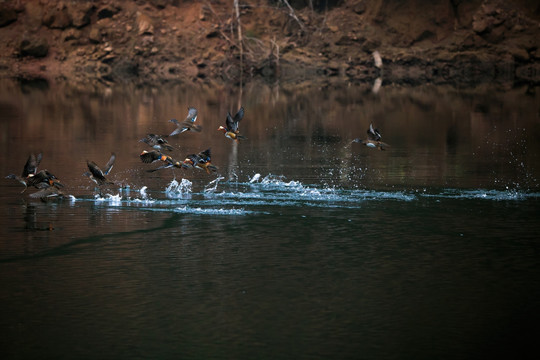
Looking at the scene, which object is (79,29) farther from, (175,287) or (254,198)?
(175,287)

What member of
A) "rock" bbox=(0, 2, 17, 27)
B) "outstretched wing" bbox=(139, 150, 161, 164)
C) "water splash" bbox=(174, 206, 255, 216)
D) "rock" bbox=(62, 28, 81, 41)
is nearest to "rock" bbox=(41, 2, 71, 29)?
"rock" bbox=(62, 28, 81, 41)

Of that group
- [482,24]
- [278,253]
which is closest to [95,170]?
[278,253]

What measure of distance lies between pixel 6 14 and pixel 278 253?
2106 inches

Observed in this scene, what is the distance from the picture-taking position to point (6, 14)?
61.4m

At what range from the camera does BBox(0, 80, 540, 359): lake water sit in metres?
8.70

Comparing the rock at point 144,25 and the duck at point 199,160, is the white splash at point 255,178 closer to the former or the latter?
the duck at point 199,160

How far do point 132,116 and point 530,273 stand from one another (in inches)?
858

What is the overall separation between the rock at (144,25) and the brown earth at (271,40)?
62mm

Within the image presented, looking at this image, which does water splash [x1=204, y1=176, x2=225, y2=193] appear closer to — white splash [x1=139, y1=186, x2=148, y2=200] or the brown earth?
white splash [x1=139, y1=186, x2=148, y2=200]

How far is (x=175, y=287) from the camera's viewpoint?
1013 centimetres

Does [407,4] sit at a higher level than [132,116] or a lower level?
higher

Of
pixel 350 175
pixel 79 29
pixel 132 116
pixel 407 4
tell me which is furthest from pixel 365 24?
pixel 350 175

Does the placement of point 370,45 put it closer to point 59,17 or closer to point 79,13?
point 79,13

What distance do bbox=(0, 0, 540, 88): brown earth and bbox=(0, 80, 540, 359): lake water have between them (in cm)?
3319
